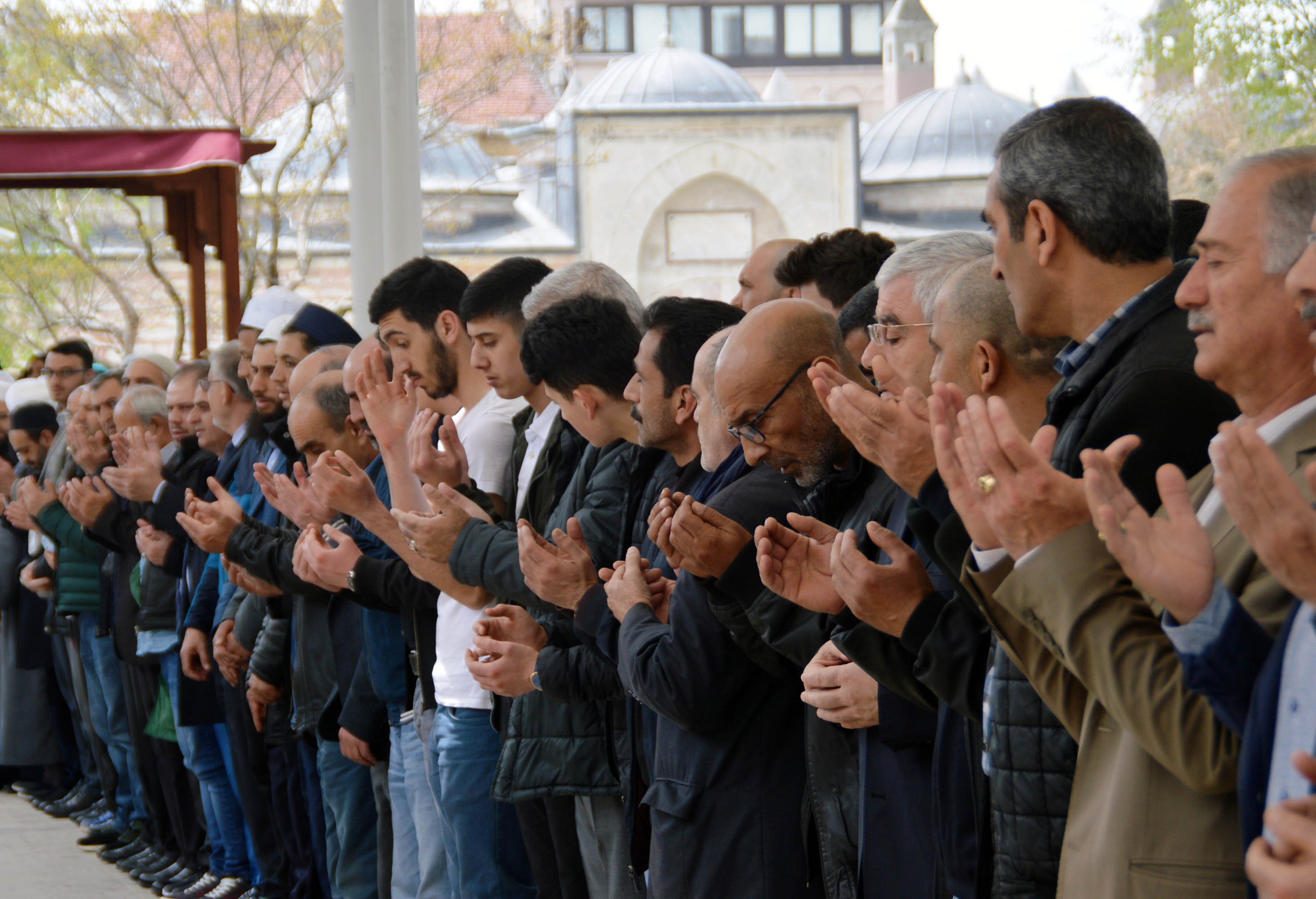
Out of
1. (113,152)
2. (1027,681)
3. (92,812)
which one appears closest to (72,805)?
(92,812)

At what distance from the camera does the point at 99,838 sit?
21.9 feet

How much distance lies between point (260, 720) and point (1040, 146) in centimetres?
346

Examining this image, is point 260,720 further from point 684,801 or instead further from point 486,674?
point 684,801

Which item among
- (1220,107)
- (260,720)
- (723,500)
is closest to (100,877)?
(260,720)

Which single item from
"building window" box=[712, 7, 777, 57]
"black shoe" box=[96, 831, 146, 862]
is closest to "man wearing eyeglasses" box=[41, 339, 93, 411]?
"black shoe" box=[96, 831, 146, 862]

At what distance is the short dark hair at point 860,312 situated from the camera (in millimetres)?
3514

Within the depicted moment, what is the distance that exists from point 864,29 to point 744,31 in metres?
4.85

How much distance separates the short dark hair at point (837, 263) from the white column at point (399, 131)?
9.39 ft

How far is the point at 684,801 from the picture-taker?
2.92 metres

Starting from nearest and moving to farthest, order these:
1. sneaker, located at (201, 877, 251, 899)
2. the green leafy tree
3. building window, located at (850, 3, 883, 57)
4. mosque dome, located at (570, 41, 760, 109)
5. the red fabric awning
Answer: sneaker, located at (201, 877, 251, 899) < the red fabric awning < the green leafy tree < mosque dome, located at (570, 41, 760, 109) < building window, located at (850, 3, 883, 57)

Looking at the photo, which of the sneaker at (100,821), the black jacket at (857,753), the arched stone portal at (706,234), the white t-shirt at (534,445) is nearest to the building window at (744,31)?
the arched stone portal at (706,234)

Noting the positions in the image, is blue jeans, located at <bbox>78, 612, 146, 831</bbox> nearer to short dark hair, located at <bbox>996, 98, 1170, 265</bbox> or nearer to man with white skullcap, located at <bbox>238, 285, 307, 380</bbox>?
man with white skullcap, located at <bbox>238, 285, 307, 380</bbox>

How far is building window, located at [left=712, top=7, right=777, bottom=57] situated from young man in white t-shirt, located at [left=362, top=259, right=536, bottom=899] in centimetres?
5413

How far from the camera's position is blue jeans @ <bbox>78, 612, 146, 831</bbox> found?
6.68 meters
